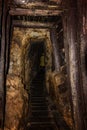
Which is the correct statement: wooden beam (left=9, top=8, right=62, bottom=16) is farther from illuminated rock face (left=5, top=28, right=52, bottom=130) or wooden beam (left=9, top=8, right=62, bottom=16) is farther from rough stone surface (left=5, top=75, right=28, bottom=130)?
rough stone surface (left=5, top=75, right=28, bottom=130)

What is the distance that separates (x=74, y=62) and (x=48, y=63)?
175 inches

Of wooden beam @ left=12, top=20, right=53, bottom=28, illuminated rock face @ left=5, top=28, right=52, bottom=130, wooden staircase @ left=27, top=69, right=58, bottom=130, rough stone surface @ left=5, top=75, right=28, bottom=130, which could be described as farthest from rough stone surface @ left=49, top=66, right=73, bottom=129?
wooden beam @ left=12, top=20, right=53, bottom=28

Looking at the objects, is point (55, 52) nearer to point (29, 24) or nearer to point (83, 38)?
point (29, 24)

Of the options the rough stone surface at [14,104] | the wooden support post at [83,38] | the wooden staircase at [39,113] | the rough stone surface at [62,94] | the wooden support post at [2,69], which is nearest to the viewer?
the wooden support post at [83,38]

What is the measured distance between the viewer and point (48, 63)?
39.7 ft

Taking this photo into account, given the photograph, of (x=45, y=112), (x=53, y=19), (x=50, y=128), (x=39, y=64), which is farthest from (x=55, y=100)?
(x=39, y=64)

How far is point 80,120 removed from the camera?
7402mm

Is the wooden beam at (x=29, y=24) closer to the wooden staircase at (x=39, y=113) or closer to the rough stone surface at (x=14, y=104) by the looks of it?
the rough stone surface at (x=14, y=104)

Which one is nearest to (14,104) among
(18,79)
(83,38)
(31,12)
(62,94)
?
(18,79)

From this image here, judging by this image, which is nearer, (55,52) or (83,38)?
(83,38)

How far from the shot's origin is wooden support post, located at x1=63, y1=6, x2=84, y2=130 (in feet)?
24.5

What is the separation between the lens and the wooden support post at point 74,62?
748 centimetres

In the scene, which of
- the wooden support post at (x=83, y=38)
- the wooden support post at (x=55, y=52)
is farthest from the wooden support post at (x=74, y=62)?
the wooden support post at (x=55, y=52)

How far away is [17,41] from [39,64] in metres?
8.58
